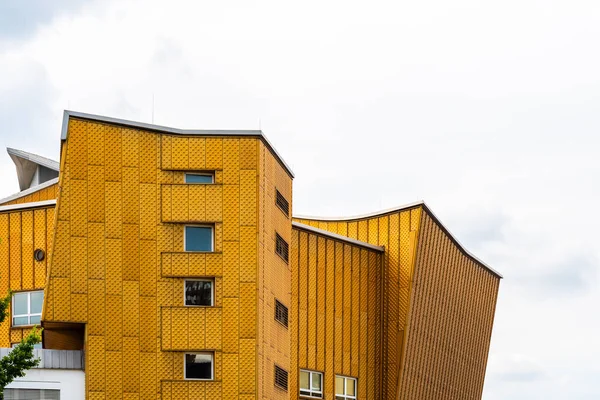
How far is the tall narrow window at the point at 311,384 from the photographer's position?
61500mm

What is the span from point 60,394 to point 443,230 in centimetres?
2524

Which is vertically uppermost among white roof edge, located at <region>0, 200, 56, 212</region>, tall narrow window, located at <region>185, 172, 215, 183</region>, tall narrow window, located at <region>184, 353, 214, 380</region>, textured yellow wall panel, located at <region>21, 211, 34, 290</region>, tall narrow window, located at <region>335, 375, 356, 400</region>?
tall narrow window, located at <region>185, 172, 215, 183</region>

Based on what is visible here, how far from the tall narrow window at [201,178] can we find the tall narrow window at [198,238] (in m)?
1.81

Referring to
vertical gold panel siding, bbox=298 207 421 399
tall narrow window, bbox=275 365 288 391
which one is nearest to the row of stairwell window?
tall narrow window, bbox=275 365 288 391

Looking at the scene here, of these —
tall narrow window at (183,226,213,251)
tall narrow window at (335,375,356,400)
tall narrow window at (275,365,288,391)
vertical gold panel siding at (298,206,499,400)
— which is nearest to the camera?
tall narrow window at (183,226,213,251)

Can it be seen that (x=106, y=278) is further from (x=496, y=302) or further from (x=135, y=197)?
(x=496, y=302)

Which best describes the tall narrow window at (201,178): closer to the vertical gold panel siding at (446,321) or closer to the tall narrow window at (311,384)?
the tall narrow window at (311,384)

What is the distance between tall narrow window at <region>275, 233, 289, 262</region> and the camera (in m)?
56.6

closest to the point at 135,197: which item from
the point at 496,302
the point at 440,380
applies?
the point at 440,380

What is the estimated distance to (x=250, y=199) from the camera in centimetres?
5322

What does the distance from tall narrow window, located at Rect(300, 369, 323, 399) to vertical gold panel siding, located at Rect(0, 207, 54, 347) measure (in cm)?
1232

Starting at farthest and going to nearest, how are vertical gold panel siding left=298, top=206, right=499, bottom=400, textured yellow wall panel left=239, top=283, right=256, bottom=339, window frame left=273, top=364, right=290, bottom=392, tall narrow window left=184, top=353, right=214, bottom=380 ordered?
vertical gold panel siding left=298, top=206, right=499, bottom=400, window frame left=273, top=364, right=290, bottom=392, textured yellow wall panel left=239, top=283, right=256, bottom=339, tall narrow window left=184, top=353, right=214, bottom=380

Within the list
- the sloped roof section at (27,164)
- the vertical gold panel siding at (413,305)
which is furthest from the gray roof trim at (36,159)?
the vertical gold panel siding at (413,305)

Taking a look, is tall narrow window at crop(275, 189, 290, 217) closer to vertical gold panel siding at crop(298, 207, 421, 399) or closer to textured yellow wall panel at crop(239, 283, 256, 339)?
textured yellow wall panel at crop(239, 283, 256, 339)
